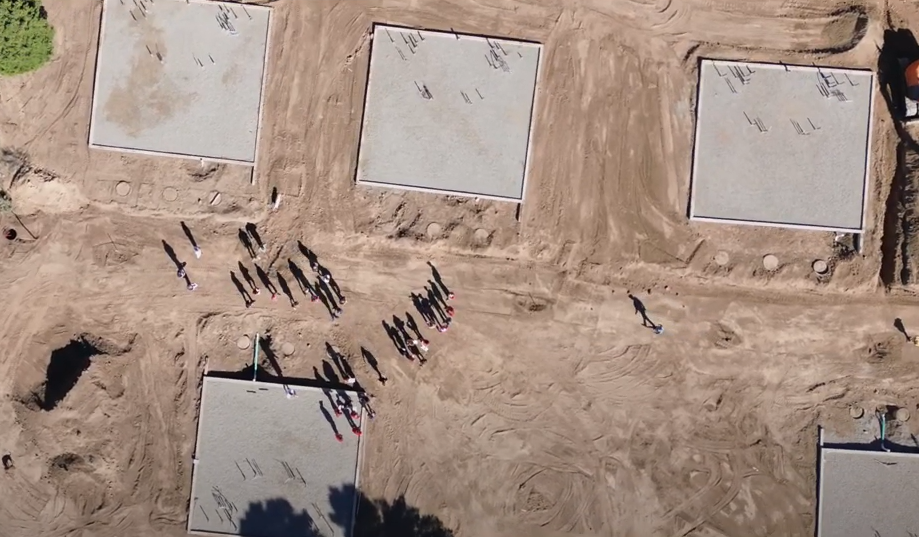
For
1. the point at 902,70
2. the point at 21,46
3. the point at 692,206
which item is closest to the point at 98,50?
the point at 21,46

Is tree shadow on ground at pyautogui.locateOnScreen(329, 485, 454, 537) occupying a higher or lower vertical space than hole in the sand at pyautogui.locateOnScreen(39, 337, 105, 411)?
lower

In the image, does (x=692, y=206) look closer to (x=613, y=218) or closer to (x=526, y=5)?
(x=613, y=218)

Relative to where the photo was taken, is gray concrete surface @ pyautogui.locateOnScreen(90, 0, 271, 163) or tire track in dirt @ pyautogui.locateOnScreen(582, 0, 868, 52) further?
gray concrete surface @ pyautogui.locateOnScreen(90, 0, 271, 163)

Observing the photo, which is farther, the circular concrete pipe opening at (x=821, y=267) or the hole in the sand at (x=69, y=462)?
the hole in the sand at (x=69, y=462)

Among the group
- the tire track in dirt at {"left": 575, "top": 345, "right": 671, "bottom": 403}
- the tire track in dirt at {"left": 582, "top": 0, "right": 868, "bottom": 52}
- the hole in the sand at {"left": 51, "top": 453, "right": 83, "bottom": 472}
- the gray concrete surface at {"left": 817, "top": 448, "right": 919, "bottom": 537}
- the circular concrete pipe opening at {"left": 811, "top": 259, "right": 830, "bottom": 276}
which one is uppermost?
the tire track in dirt at {"left": 582, "top": 0, "right": 868, "bottom": 52}

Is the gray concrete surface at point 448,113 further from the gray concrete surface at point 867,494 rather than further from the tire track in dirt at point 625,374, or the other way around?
the gray concrete surface at point 867,494

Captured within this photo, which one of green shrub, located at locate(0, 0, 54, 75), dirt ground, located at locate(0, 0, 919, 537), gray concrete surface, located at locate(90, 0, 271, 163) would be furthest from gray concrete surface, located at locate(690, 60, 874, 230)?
green shrub, located at locate(0, 0, 54, 75)

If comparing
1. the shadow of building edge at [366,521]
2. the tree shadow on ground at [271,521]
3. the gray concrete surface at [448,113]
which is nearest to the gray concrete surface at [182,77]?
the gray concrete surface at [448,113]

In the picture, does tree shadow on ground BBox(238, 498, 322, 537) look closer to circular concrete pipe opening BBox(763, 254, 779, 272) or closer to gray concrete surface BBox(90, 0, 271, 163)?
gray concrete surface BBox(90, 0, 271, 163)
